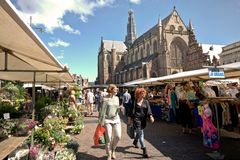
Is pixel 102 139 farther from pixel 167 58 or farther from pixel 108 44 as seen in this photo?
pixel 108 44

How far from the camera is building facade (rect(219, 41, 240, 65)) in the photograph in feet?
145

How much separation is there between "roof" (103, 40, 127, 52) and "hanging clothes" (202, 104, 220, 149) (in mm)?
81699

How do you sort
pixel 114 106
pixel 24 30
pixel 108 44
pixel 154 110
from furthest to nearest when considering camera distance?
pixel 108 44 < pixel 154 110 < pixel 114 106 < pixel 24 30

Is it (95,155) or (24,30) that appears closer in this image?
(24,30)

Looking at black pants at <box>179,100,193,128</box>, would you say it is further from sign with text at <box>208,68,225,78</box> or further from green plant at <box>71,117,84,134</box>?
green plant at <box>71,117,84,134</box>

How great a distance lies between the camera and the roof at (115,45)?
87.8 m

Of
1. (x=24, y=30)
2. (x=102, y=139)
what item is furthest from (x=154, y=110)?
(x=24, y=30)

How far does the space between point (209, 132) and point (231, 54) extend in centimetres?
4504

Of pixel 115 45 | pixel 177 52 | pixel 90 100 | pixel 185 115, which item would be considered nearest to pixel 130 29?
pixel 115 45

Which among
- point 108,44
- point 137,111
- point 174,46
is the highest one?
point 108,44

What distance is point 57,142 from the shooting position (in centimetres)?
564

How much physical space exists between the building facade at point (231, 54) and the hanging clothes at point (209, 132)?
41.5 meters

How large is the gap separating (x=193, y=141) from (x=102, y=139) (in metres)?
2.98

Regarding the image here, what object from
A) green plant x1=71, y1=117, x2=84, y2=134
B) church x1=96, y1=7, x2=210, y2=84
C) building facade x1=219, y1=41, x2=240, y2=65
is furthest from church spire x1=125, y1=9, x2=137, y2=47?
green plant x1=71, y1=117, x2=84, y2=134
